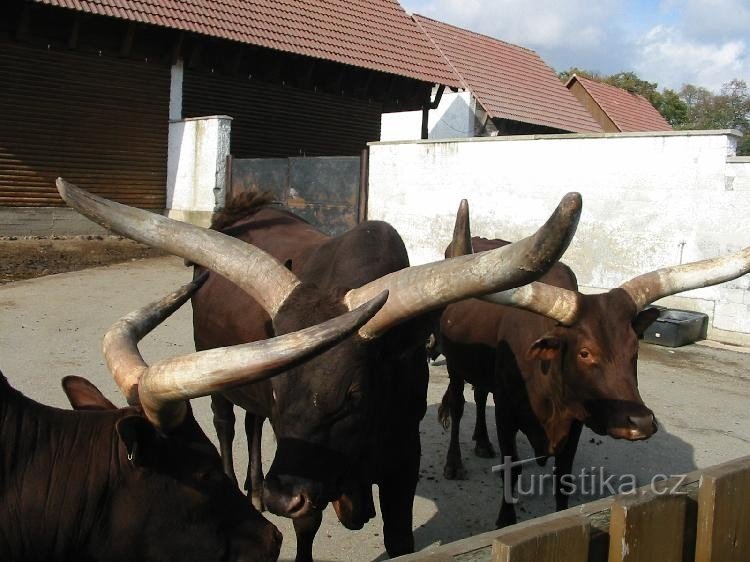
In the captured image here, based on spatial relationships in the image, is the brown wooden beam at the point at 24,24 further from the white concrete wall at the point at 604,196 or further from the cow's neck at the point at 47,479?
the cow's neck at the point at 47,479

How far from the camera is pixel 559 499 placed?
4.44 meters

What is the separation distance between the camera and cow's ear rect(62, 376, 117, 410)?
263cm

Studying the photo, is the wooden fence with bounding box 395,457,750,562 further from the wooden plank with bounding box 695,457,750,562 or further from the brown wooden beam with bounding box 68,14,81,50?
the brown wooden beam with bounding box 68,14,81,50

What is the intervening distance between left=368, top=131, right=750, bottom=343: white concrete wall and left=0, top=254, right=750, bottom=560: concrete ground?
1.52 metres

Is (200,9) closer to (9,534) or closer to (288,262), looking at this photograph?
(288,262)

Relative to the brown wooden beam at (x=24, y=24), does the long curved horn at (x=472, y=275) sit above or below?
below

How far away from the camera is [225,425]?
518cm

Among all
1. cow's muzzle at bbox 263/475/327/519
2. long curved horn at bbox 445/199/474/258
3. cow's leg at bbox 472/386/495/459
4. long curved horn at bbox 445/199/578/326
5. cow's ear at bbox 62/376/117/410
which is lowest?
cow's leg at bbox 472/386/495/459

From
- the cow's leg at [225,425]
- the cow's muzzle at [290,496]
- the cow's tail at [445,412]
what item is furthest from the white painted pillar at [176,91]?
the cow's muzzle at [290,496]

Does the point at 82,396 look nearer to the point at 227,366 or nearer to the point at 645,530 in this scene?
the point at 227,366

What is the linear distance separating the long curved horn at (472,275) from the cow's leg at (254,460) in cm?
244

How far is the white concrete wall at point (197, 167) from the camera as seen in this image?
1495 cm

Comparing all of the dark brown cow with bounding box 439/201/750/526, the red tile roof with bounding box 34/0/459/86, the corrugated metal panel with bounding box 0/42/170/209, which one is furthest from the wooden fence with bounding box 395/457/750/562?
the corrugated metal panel with bounding box 0/42/170/209

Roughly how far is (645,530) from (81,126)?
587 inches
